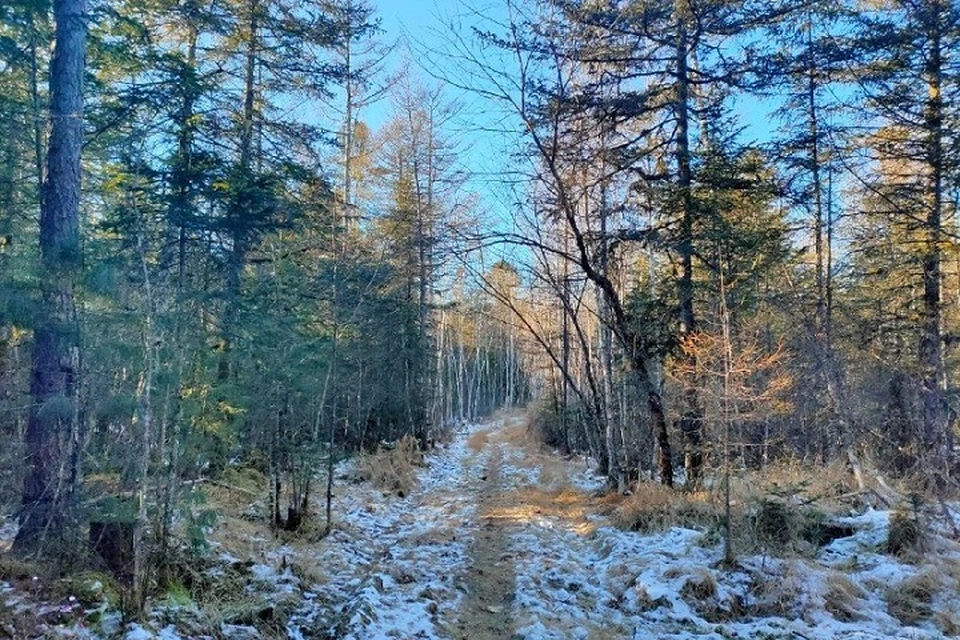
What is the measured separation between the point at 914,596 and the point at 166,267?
8.01 meters

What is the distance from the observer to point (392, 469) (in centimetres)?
1236

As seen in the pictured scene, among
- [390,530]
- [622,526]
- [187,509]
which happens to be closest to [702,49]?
[622,526]

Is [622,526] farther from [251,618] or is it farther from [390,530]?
[251,618]

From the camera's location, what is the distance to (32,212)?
33.7 ft

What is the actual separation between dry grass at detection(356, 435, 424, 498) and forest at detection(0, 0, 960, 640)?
0.50 ft

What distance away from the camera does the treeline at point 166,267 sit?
466 cm

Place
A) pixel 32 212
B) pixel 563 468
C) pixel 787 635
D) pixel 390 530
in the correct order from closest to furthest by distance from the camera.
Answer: pixel 787 635
pixel 390 530
pixel 32 212
pixel 563 468

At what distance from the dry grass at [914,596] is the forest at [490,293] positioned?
2cm

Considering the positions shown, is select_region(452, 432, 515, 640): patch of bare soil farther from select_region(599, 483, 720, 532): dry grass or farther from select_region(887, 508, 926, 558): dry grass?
select_region(887, 508, 926, 558): dry grass

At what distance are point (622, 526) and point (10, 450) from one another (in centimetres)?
748

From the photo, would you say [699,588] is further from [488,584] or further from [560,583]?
[488,584]

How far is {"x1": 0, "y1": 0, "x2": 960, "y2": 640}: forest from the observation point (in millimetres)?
4719

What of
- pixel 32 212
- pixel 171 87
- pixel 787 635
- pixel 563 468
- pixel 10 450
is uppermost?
pixel 171 87

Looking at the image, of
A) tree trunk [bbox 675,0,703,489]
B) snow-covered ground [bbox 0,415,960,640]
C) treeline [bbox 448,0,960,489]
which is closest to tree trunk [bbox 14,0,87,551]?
snow-covered ground [bbox 0,415,960,640]
